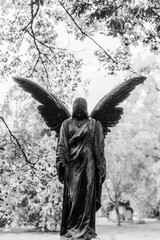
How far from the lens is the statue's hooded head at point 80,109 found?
536 cm

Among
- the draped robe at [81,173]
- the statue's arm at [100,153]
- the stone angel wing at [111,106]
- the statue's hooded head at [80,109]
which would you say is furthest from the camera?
the stone angel wing at [111,106]

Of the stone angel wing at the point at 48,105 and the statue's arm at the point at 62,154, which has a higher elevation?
the stone angel wing at the point at 48,105

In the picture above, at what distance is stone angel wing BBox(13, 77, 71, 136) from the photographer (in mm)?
5734

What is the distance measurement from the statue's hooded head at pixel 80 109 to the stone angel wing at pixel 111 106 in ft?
1.05

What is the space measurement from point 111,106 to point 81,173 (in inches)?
46.4

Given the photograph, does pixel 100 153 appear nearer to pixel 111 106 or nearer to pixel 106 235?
pixel 111 106

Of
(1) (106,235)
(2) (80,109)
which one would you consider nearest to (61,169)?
(2) (80,109)

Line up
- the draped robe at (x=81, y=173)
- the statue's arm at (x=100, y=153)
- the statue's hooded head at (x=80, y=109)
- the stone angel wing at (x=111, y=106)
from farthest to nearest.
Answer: the stone angel wing at (x=111, y=106) → the statue's hooded head at (x=80, y=109) → the statue's arm at (x=100, y=153) → the draped robe at (x=81, y=173)

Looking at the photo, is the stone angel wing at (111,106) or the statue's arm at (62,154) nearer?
the statue's arm at (62,154)

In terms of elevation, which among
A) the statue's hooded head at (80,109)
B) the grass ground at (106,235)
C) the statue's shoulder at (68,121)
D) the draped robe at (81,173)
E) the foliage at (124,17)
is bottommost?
the grass ground at (106,235)

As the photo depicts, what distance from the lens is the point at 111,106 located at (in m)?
5.77

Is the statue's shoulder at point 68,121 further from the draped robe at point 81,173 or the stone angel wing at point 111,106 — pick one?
the stone angel wing at point 111,106

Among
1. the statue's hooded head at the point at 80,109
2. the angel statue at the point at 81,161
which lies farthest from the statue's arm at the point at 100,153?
the statue's hooded head at the point at 80,109

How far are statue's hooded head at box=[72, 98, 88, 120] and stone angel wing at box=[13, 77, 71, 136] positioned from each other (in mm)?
379
